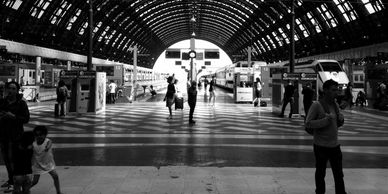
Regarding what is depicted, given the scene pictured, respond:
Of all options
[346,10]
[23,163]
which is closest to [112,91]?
[23,163]

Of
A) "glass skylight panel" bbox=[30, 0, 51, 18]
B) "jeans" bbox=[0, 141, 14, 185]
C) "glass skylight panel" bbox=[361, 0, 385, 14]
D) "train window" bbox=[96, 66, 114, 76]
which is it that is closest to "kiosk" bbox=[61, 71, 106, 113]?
"train window" bbox=[96, 66, 114, 76]

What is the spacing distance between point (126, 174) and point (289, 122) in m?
10.9

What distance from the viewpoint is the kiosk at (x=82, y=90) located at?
19.5m

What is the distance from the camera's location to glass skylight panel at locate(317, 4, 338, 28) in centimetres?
4502

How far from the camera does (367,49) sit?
126 ft

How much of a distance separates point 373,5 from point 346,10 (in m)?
5.37

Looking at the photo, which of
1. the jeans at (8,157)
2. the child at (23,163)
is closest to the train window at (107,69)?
the jeans at (8,157)

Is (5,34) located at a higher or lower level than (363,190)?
higher

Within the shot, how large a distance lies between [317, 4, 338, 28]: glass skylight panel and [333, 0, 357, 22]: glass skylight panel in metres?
2.35

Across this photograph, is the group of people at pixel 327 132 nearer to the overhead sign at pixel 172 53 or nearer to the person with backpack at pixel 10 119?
the person with backpack at pixel 10 119

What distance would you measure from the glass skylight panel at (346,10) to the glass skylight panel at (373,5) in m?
2.56

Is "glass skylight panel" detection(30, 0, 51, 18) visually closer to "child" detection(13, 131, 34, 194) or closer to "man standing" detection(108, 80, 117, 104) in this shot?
"man standing" detection(108, 80, 117, 104)

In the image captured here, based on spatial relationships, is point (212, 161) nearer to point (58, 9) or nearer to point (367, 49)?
point (367, 49)

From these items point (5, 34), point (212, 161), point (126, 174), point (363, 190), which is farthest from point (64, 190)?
point (5, 34)
